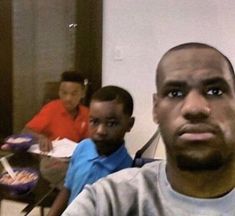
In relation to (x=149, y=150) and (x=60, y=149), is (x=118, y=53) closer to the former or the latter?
(x=60, y=149)

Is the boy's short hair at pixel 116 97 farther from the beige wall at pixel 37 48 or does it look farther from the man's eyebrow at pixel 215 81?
the beige wall at pixel 37 48

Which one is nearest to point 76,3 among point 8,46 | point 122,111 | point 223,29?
point 8,46

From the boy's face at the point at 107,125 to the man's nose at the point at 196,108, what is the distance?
2.97 feet

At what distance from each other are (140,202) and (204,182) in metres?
0.09

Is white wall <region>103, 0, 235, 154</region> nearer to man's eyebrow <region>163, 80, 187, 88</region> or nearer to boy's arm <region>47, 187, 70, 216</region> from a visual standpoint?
boy's arm <region>47, 187, 70, 216</region>

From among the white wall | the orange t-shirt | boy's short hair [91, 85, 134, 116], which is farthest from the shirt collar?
the white wall

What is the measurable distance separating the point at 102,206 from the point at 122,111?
3.15 ft

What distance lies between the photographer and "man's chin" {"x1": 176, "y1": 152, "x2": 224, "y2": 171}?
0.61 meters

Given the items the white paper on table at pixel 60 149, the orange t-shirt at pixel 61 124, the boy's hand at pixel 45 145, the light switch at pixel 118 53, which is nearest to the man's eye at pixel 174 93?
the white paper on table at pixel 60 149

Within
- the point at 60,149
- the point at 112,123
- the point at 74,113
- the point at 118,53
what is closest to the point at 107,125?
the point at 112,123

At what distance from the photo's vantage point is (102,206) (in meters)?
0.64

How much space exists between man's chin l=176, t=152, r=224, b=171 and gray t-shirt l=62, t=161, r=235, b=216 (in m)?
0.05

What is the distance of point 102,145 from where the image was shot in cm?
152

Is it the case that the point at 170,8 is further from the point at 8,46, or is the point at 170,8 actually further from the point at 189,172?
the point at 189,172
